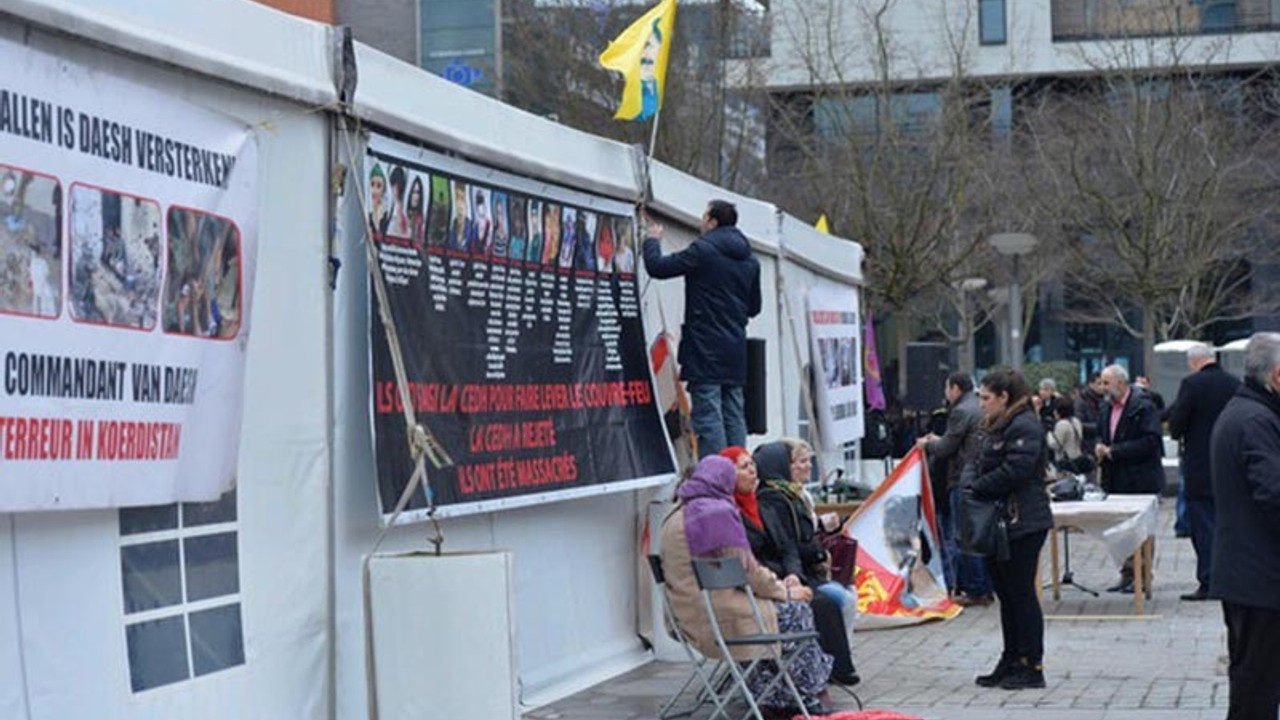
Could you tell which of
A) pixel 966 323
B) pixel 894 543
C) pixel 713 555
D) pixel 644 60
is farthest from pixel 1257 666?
pixel 966 323

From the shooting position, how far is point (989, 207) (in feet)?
135

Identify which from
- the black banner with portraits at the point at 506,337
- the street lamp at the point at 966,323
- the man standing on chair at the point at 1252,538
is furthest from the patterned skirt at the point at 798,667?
the street lamp at the point at 966,323

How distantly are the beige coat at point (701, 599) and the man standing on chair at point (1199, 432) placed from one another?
19.9 feet

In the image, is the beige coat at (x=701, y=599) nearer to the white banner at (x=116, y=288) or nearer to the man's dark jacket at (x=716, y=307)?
the man's dark jacket at (x=716, y=307)

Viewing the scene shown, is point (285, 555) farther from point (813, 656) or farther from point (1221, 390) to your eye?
point (1221, 390)

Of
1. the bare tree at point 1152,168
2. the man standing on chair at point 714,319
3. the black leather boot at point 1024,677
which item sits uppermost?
the bare tree at point 1152,168

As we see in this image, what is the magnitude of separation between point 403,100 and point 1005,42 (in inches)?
1901

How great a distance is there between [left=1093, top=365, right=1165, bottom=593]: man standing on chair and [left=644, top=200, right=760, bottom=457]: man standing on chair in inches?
215

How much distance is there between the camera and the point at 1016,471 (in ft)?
37.7

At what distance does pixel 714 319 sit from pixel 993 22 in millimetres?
45663

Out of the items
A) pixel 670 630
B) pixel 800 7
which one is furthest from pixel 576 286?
pixel 800 7

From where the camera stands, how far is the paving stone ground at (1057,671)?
10.5m

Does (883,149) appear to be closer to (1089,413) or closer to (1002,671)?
(1089,413)

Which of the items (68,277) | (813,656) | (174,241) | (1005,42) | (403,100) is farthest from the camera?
(1005,42)
